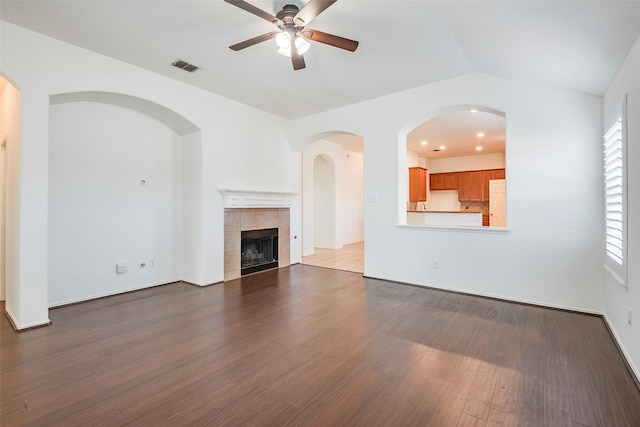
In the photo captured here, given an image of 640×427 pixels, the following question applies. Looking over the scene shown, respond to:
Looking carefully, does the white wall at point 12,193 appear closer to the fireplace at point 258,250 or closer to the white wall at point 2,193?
the white wall at point 2,193

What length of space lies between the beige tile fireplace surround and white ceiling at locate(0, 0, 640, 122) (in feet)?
7.23

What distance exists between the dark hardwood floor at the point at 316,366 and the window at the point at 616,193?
0.73 meters

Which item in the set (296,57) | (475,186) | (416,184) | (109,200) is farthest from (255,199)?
(475,186)

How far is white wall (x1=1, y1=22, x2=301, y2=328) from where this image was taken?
2996 millimetres

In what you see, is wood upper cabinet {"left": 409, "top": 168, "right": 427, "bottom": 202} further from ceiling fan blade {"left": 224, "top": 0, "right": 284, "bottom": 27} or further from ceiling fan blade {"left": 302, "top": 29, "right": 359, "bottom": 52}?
ceiling fan blade {"left": 224, "top": 0, "right": 284, "bottom": 27}

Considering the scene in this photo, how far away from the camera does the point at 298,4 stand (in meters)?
2.62

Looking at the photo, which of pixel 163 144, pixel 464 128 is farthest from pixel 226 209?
pixel 464 128

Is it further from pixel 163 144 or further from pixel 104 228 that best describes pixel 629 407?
pixel 163 144

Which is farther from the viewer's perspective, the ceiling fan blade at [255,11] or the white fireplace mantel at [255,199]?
the white fireplace mantel at [255,199]

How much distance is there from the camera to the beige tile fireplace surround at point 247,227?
16.5ft

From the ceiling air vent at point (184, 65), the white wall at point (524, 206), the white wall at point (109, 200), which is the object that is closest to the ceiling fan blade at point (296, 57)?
the ceiling air vent at point (184, 65)

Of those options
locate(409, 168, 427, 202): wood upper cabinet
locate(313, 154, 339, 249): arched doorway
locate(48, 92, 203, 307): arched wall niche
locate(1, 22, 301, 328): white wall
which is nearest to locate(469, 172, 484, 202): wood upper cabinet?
locate(409, 168, 427, 202): wood upper cabinet

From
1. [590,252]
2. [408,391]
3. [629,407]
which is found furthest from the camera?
[590,252]

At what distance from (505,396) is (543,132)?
3096mm
